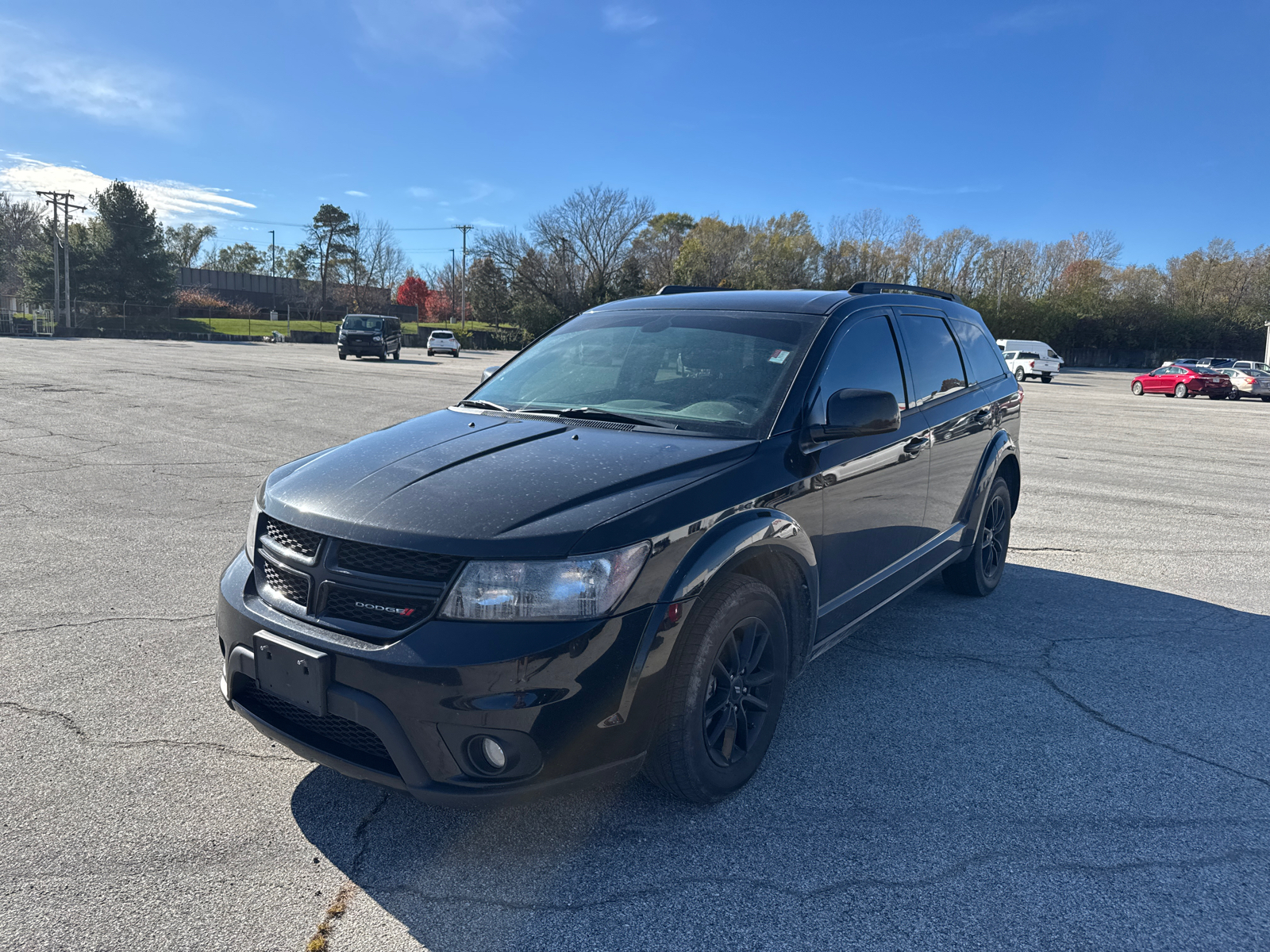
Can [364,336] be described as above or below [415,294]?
below

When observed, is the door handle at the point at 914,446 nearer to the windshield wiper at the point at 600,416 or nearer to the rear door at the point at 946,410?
the rear door at the point at 946,410

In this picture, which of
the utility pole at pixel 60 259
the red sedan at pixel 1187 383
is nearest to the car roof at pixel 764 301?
the red sedan at pixel 1187 383

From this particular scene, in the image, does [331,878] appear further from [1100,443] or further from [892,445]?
[1100,443]

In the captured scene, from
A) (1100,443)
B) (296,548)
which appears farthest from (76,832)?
(1100,443)

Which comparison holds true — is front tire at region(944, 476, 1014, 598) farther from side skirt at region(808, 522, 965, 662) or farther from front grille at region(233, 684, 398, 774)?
front grille at region(233, 684, 398, 774)

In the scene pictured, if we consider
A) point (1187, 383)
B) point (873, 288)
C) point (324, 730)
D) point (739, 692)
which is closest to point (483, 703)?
point (324, 730)

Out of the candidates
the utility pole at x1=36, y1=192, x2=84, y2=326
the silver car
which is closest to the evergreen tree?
the utility pole at x1=36, y1=192, x2=84, y2=326

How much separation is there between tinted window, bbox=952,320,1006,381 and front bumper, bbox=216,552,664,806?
138 inches

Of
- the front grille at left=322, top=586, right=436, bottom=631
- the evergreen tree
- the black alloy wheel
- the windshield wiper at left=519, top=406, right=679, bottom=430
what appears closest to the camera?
the front grille at left=322, top=586, right=436, bottom=631

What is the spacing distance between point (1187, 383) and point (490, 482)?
132 feet

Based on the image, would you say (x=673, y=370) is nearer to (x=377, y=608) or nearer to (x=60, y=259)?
(x=377, y=608)

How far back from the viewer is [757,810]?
2.98 m

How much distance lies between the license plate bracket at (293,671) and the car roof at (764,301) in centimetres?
243

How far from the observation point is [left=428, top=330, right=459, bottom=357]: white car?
49.5 m
